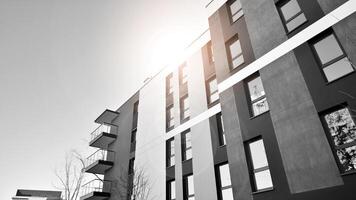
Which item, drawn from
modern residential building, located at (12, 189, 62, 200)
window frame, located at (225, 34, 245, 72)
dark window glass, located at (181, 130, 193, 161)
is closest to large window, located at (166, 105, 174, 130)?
→ dark window glass, located at (181, 130, 193, 161)

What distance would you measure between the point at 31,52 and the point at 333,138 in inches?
525

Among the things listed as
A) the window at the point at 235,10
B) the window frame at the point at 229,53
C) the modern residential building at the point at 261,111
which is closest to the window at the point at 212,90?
the modern residential building at the point at 261,111

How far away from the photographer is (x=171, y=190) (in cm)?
1276

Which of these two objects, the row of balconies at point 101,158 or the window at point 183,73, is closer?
the window at point 183,73

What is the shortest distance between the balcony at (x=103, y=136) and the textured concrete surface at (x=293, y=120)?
47.2 feet

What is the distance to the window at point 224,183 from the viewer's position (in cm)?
955

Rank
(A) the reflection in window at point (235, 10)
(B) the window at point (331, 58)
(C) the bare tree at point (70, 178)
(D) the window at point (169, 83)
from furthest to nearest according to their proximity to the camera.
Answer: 1. (D) the window at point (169, 83)
2. (C) the bare tree at point (70, 178)
3. (A) the reflection in window at point (235, 10)
4. (B) the window at point (331, 58)

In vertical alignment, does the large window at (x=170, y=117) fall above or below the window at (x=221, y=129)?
above

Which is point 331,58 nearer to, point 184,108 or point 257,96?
point 257,96

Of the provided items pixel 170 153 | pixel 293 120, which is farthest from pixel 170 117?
pixel 293 120

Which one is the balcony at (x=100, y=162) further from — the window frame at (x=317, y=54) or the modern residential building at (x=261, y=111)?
the window frame at (x=317, y=54)

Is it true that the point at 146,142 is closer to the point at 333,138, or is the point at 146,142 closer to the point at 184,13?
the point at 184,13

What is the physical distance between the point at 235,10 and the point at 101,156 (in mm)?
15297

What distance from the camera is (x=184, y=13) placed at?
1160cm
